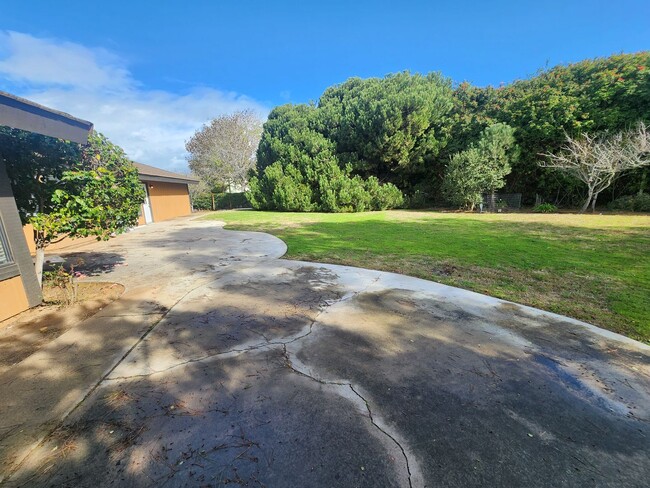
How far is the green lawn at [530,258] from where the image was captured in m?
3.72

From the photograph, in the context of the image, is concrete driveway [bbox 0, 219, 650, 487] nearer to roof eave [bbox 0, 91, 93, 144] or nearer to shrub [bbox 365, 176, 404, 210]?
roof eave [bbox 0, 91, 93, 144]

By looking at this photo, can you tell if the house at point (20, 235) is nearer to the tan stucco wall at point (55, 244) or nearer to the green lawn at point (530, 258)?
the green lawn at point (530, 258)

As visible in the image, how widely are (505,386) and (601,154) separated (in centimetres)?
1518

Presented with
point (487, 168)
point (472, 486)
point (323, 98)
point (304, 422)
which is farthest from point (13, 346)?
point (323, 98)

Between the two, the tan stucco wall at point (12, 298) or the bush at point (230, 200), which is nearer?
the tan stucco wall at point (12, 298)

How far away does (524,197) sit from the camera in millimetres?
16969

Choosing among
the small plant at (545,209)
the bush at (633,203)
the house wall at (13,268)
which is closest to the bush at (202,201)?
the house wall at (13,268)

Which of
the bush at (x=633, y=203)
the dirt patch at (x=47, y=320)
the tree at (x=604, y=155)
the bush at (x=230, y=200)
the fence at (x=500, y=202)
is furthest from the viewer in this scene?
the bush at (x=230, y=200)

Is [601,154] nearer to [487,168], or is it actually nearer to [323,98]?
[487,168]

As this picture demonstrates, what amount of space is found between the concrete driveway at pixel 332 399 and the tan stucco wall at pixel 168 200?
12.8 meters

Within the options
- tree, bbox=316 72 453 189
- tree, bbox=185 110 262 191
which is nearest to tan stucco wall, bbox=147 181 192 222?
tree, bbox=185 110 262 191

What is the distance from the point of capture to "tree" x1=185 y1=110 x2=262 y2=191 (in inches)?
1033

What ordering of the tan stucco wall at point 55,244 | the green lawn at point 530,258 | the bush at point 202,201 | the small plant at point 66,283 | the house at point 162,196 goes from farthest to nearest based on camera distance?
the bush at point 202,201
the house at point 162,196
the tan stucco wall at point 55,244
the small plant at point 66,283
the green lawn at point 530,258

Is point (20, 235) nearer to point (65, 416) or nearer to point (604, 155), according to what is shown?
point (65, 416)
